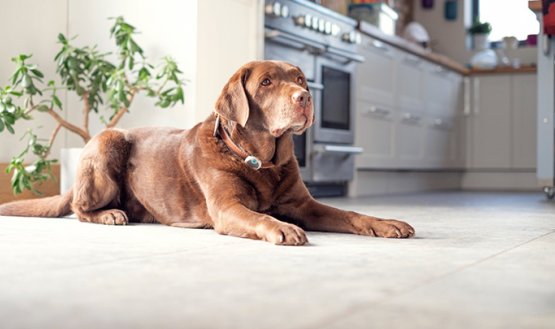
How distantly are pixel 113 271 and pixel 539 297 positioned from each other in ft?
2.62

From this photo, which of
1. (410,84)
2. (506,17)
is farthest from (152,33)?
(506,17)

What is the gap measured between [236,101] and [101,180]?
0.64m

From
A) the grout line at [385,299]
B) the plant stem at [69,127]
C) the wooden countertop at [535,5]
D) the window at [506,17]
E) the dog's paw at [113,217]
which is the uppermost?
the window at [506,17]

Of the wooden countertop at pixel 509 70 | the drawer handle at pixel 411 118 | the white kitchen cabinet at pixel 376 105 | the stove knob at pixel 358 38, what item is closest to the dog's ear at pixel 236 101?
the stove knob at pixel 358 38

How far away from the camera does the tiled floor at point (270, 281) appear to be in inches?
41.7

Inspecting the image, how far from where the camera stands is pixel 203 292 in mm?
1251

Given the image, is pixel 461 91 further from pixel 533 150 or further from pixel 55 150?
pixel 55 150

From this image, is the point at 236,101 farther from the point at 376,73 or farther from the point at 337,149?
the point at 376,73

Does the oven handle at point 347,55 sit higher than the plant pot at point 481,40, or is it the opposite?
the plant pot at point 481,40

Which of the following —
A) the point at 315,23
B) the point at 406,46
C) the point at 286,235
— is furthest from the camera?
the point at 406,46

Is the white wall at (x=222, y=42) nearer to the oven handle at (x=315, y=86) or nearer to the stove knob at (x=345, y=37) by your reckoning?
the oven handle at (x=315, y=86)

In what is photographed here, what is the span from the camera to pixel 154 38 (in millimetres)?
3814

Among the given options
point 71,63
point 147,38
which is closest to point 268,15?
point 147,38

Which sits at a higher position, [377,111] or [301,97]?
[377,111]
